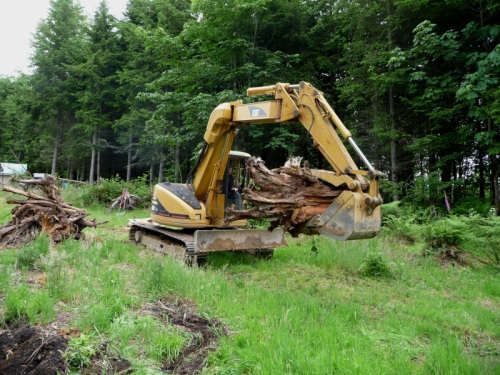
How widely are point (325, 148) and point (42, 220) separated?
6.32 meters

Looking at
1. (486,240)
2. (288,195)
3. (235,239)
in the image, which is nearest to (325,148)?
(288,195)

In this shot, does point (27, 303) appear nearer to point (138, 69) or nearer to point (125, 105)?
point (138, 69)

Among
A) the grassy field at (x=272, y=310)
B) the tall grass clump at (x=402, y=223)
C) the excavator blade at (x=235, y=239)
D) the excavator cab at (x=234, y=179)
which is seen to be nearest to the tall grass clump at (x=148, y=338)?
the grassy field at (x=272, y=310)

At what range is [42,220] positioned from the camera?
7.88m

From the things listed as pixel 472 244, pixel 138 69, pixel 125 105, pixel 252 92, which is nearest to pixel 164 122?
pixel 138 69

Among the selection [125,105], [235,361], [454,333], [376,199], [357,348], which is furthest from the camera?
[125,105]

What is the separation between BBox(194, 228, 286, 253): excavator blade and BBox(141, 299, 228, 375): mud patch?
7.34 ft

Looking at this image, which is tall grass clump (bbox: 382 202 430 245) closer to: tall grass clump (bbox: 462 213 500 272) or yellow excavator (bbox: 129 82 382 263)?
tall grass clump (bbox: 462 213 500 272)

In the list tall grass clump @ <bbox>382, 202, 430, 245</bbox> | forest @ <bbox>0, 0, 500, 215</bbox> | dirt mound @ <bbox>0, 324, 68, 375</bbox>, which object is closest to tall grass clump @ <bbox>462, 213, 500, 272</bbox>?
tall grass clump @ <bbox>382, 202, 430, 245</bbox>

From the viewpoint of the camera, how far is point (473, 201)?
11648mm

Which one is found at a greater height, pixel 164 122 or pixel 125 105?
pixel 125 105

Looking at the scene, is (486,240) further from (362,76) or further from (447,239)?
(362,76)

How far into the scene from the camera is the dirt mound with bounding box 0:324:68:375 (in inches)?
112

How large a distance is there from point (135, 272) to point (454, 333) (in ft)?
14.3
